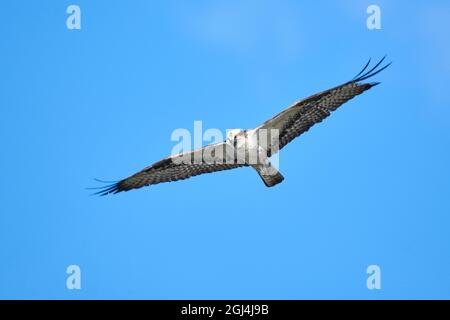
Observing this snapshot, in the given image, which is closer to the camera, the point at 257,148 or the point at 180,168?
the point at 257,148

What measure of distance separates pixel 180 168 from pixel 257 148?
2073 millimetres

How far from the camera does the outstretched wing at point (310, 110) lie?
14.6 meters

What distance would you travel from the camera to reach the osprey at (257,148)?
48.2 feet

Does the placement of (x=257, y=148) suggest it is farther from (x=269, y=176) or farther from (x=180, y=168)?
(x=180, y=168)

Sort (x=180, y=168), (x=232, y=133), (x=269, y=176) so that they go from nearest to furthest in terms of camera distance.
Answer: (x=232, y=133) < (x=269, y=176) < (x=180, y=168)

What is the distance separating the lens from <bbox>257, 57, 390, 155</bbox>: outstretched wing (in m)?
14.6

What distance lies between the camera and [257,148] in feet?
49.7

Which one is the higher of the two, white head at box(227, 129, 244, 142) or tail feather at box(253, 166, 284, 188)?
white head at box(227, 129, 244, 142)

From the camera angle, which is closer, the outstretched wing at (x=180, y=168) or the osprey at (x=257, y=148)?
the osprey at (x=257, y=148)

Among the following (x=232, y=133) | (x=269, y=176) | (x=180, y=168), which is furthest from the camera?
(x=180, y=168)

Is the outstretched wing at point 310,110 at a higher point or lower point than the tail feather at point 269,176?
higher

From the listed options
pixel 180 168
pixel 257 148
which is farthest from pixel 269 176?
pixel 180 168
